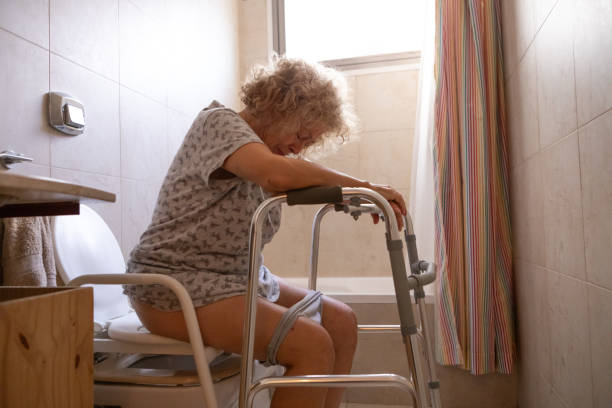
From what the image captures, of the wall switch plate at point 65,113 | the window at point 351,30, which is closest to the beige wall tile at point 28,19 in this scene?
the wall switch plate at point 65,113

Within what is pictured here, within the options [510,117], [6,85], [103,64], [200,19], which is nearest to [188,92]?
[200,19]

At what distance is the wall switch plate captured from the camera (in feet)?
3.97

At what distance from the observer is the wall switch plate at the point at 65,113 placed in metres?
1.21

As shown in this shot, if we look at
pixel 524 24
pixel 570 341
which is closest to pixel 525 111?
pixel 524 24

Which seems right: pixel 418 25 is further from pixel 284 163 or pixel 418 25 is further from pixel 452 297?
pixel 284 163

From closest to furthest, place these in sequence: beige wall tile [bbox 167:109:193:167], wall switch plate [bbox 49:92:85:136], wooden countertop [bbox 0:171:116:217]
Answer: wooden countertop [bbox 0:171:116:217], wall switch plate [bbox 49:92:85:136], beige wall tile [bbox 167:109:193:167]

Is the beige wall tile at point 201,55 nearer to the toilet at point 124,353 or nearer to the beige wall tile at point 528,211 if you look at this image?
the toilet at point 124,353

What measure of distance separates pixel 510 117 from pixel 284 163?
3.42 feet

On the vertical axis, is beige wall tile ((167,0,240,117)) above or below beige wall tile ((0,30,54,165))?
above

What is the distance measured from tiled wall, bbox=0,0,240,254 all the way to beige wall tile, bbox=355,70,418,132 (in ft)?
2.93

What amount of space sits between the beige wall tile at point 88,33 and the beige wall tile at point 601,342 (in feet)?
4.51

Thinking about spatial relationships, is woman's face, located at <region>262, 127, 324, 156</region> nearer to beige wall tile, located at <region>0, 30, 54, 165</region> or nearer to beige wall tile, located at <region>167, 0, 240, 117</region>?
beige wall tile, located at <region>0, 30, 54, 165</region>

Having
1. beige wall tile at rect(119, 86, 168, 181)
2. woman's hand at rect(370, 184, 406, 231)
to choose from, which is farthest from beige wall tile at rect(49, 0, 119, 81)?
woman's hand at rect(370, 184, 406, 231)

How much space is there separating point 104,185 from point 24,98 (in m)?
0.38
